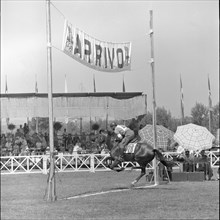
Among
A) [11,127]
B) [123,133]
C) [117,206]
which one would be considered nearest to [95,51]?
[123,133]

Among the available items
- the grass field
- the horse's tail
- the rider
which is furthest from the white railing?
the grass field

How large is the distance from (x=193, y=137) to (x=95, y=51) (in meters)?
0.78

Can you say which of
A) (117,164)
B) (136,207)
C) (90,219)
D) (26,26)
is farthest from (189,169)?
(136,207)

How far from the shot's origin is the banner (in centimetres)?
316

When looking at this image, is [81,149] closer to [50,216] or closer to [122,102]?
[122,102]

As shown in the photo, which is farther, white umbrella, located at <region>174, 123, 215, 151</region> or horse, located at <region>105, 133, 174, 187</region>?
horse, located at <region>105, 133, 174, 187</region>

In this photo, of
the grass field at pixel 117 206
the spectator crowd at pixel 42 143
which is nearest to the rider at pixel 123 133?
the spectator crowd at pixel 42 143

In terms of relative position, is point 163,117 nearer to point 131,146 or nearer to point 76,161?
point 131,146

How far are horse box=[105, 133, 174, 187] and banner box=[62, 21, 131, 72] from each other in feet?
1.45

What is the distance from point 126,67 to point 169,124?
1.36 ft

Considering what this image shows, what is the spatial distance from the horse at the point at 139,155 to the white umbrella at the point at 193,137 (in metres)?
0.18

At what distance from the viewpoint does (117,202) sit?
946cm

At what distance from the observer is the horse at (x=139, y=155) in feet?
10.6

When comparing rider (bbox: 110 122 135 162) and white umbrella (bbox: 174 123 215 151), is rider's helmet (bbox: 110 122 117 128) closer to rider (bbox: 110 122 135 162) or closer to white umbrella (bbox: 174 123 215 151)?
rider (bbox: 110 122 135 162)
